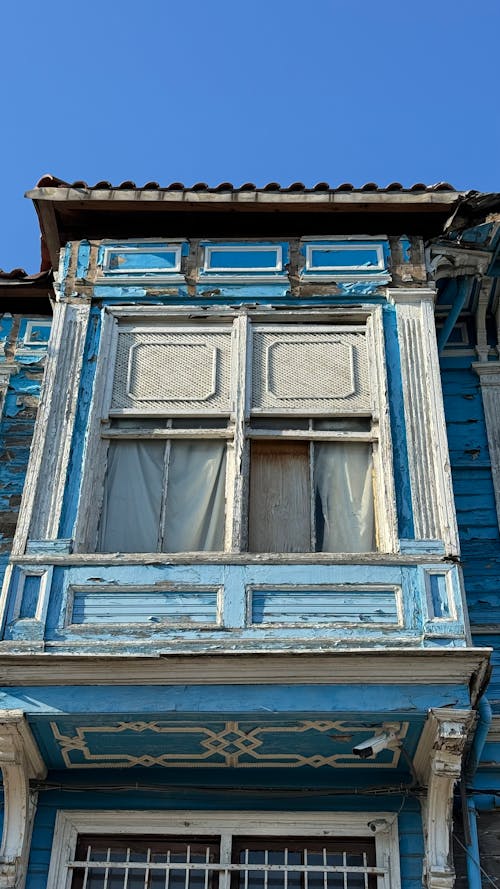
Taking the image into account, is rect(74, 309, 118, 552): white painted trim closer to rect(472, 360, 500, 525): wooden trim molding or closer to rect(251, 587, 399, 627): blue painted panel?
rect(251, 587, 399, 627): blue painted panel

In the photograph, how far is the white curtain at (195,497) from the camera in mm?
7688

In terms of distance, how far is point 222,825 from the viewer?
22.7 ft

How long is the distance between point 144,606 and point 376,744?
1568mm

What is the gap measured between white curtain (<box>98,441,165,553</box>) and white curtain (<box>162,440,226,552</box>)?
93 mm

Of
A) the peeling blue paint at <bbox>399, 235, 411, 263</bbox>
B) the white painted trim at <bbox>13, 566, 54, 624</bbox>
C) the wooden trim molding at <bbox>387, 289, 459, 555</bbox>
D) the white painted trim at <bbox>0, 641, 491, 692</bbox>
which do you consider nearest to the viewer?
the white painted trim at <bbox>0, 641, 491, 692</bbox>

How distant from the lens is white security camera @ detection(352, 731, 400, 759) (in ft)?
21.5

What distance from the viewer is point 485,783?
23.8ft

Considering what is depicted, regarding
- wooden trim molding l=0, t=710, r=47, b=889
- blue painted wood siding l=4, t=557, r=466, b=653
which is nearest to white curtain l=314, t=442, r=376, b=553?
blue painted wood siding l=4, t=557, r=466, b=653

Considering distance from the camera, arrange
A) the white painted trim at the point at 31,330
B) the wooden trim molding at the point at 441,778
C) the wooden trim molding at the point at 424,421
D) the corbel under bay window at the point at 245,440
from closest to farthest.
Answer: the wooden trim molding at the point at 441,778, the wooden trim molding at the point at 424,421, the corbel under bay window at the point at 245,440, the white painted trim at the point at 31,330

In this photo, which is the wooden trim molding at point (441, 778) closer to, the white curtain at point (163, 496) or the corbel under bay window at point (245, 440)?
the corbel under bay window at point (245, 440)

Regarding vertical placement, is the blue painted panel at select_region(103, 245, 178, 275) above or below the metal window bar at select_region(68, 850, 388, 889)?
above

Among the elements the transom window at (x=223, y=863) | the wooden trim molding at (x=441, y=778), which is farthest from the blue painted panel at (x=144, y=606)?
the wooden trim molding at (x=441, y=778)

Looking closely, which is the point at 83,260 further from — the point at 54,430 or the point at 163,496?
the point at 163,496

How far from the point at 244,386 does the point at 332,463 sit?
826mm
